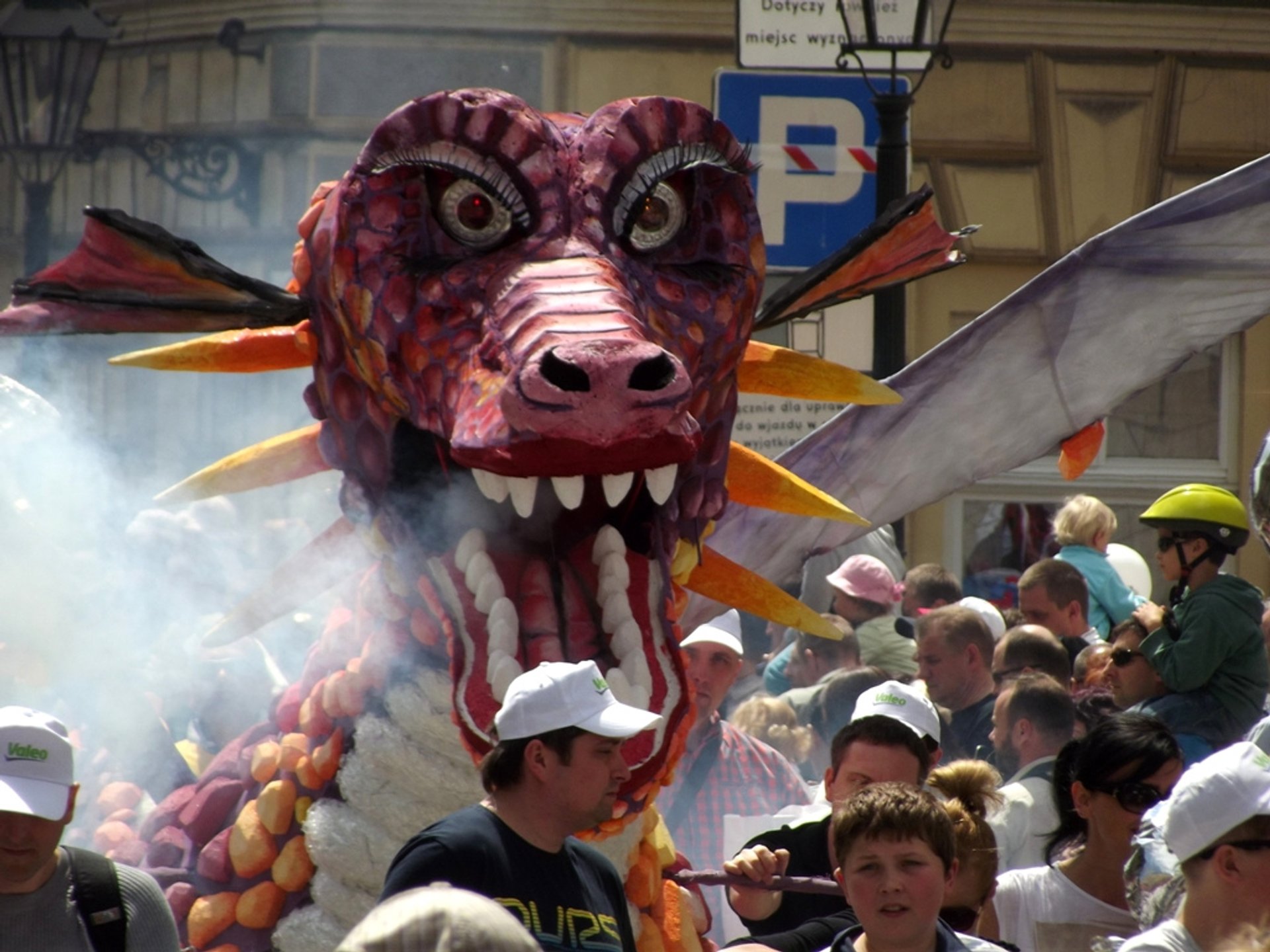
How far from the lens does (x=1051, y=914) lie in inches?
153

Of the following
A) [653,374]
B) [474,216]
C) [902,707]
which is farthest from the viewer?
[902,707]

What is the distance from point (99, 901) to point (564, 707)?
2.58 feet

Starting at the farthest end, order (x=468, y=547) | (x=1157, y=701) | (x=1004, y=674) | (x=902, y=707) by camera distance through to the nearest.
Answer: (x=1004, y=674) < (x=1157, y=701) < (x=902, y=707) < (x=468, y=547)

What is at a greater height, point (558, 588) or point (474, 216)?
point (474, 216)

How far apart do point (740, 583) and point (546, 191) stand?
809mm

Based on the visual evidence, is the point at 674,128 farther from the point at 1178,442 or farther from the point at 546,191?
the point at 1178,442

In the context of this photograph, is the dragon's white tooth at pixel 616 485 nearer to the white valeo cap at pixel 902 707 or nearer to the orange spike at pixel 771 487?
the orange spike at pixel 771 487

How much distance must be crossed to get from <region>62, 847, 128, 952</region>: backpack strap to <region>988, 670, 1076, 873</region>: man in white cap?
7.00ft

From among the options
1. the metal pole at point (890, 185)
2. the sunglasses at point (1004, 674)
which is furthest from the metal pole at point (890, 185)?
the sunglasses at point (1004, 674)

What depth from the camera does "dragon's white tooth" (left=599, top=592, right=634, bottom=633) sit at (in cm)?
307

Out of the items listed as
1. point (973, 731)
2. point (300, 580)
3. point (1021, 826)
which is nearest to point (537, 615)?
point (300, 580)

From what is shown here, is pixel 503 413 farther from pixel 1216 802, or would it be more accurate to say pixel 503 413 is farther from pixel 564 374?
pixel 1216 802

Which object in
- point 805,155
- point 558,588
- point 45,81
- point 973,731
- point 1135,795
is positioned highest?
point 45,81

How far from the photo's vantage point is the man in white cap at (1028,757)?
4.71 metres
